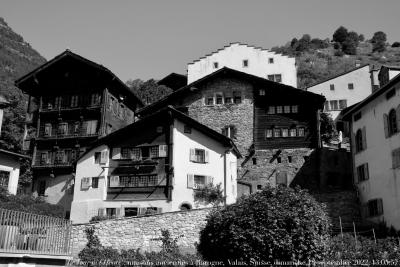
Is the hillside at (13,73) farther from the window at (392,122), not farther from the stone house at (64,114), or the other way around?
the window at (392,122)

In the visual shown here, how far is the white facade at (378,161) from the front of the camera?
105 ft

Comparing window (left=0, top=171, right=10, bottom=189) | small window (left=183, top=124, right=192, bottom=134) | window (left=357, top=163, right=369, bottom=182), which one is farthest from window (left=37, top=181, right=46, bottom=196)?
window (left=357, top=163, right=369, bottom=182)

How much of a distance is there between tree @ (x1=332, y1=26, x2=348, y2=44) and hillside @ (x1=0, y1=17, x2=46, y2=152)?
262 ft

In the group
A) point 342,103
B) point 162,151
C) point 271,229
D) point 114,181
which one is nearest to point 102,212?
point 114,181

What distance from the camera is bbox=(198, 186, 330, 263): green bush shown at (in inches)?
842

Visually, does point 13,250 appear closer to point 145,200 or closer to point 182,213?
point 182,213

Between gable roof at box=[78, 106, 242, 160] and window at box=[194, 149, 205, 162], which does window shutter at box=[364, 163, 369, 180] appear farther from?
window at box=[194, 149, 205, 162]

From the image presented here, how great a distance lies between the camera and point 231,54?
197ft

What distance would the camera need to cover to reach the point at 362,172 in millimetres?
37000

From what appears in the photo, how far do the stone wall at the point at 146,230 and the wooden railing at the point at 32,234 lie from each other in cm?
1007

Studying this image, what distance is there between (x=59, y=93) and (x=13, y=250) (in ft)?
115

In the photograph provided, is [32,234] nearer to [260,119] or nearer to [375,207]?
[375,207]

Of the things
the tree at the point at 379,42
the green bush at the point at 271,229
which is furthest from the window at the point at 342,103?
the tree at the point at 379,42

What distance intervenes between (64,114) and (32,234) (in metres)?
32.5
